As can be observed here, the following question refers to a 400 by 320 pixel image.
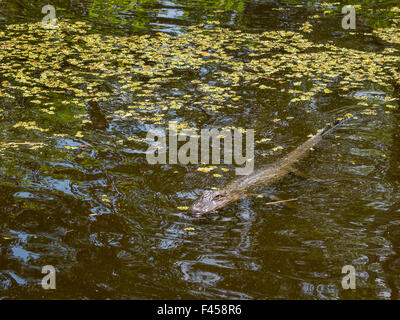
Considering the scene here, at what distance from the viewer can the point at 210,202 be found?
459cm

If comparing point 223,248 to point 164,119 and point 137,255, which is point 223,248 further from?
point 164,119

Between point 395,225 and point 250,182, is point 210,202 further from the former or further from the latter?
point 395,225

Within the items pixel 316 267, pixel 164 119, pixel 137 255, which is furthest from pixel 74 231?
pixel 164 119

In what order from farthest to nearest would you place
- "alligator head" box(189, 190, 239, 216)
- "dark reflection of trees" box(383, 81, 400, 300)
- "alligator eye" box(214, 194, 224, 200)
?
"alligator eye" box(214, 194, 224, 200) → "alligator head" box(189, 190, 239, 216) → "dark reflection of trees" box(383, 81, 400, 300)

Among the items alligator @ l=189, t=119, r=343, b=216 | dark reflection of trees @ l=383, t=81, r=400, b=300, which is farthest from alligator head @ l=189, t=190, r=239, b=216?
dark reflection of trees @ l=383, t=81, r=400, b=300

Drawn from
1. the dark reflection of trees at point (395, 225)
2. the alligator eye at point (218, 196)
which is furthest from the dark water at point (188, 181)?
the alligator eye at point (218, 196)

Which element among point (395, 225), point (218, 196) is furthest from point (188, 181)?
point (395, 225)

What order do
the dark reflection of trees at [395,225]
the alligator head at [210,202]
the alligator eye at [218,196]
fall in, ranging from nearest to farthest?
the dark reflection of trees at [395,225], the alligator head at [210,202], the alligator eye at [218,196]

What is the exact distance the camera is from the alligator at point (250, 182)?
4.58 meters

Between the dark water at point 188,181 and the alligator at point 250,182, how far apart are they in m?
0.11

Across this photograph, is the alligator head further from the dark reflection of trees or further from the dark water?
the dark reflection of trees

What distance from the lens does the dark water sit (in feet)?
12.5

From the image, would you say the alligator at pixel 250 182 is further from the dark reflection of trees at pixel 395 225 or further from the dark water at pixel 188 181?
the dark reflection of trees at pixel 395 225

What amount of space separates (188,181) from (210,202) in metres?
0.66
